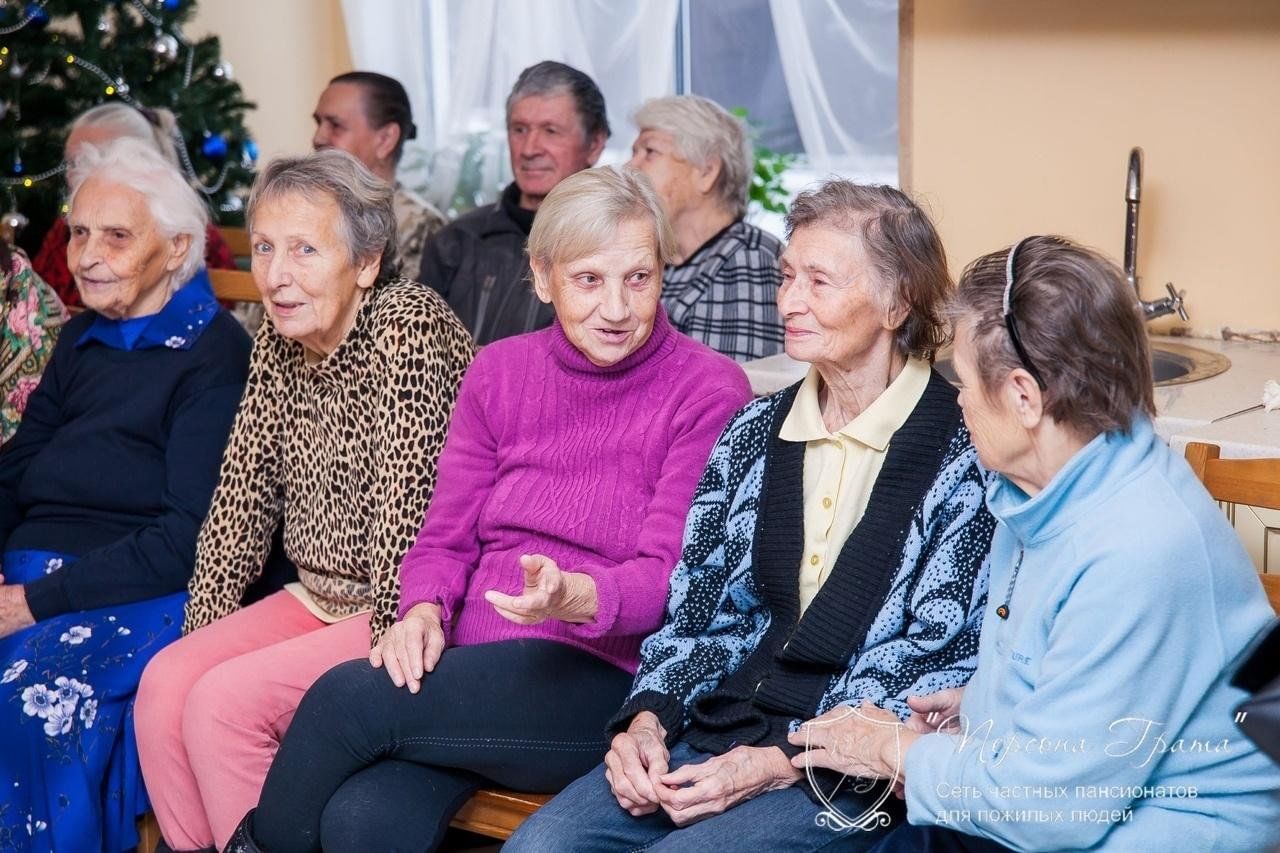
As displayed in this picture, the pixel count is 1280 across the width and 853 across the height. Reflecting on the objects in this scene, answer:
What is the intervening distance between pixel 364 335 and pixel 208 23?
3.41 m

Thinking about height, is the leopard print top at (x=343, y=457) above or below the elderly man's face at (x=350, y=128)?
below

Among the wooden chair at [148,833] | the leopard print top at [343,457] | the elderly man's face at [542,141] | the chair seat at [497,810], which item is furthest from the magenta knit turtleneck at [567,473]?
the elderly man's face at [542,141]

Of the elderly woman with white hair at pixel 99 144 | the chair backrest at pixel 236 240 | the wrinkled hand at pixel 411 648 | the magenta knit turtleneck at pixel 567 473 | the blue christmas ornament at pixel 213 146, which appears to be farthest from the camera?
Result: the blue christmas ornament at pixel 213 146

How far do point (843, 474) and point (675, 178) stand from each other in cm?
146

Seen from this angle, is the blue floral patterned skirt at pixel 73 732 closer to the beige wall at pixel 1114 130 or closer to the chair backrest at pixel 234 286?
the chair backrest at pixel 234 286

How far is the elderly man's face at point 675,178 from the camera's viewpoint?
10.6ft

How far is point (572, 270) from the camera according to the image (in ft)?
7.11

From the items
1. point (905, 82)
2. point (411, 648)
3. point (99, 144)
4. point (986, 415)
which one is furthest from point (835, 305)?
point (99, 144)

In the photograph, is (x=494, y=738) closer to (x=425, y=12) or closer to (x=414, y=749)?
(x=414, y=749)

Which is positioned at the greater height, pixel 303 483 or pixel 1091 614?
pixel 1091 614

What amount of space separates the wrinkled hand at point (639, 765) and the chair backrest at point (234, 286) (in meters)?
1.66

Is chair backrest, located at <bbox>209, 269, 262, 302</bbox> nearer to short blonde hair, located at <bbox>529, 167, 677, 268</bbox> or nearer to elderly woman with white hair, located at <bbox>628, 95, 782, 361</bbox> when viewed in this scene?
elderly woman with white hair, located at <bbox>628, 95, 782, 361</bbox>

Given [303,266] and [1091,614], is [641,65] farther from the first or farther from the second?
[1091,614]

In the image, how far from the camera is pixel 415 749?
1985 mm
